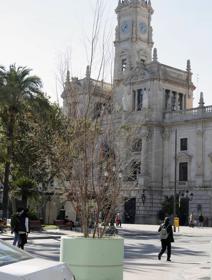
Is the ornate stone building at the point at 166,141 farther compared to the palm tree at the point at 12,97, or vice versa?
the ornate stone building at the point at 166,141

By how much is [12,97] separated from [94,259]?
25.5 meters

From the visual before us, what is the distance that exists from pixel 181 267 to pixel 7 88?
70.3ft

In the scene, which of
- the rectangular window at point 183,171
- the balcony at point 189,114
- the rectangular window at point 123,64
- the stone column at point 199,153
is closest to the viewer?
the stone column at point 199,153

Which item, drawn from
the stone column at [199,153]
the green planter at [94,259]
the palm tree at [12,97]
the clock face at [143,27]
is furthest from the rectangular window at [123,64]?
the green planter at [94,259]

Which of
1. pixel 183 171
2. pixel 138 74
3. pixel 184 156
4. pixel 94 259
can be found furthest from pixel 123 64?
pixel 94 259

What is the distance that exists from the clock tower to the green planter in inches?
2280

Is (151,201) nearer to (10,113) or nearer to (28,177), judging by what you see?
(28,177)

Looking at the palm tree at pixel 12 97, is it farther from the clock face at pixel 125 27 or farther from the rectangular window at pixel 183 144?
the clock face at pixel 125 27

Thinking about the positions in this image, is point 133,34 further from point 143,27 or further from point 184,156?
point 184,156

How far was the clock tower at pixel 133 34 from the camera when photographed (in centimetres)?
6775

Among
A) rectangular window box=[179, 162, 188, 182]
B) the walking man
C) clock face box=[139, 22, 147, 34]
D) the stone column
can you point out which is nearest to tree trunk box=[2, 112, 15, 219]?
the walking man

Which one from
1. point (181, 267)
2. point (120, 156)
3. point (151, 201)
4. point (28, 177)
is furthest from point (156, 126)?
point (120, 156)

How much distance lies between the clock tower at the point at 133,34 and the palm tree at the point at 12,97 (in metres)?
32.3

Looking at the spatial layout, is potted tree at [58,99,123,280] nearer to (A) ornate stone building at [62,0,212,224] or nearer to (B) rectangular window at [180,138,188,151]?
(A) ornate stone building at [62,0,212,224]
